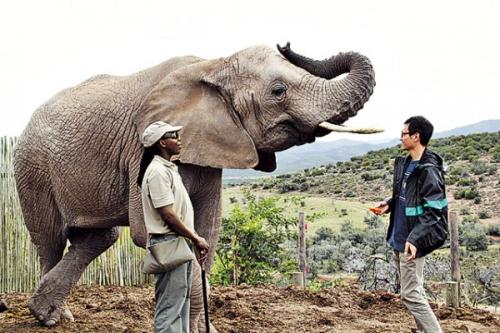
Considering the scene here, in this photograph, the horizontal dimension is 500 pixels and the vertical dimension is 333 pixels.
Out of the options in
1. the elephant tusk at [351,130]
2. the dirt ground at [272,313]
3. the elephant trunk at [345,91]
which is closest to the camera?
the elephant tusk at [351,130]

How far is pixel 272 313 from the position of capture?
25.7 ft

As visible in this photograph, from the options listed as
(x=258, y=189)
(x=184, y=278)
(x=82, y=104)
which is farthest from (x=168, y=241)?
(x=258, y=189)

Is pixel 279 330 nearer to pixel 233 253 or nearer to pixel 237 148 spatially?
pixel 237 148

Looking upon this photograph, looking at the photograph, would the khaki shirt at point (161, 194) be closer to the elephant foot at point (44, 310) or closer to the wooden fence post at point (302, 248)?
the elephant foot at point (44, 310)

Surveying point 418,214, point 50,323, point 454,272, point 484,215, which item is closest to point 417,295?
point 418,214

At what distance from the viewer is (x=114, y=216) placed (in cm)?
659

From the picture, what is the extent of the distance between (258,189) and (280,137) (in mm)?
33066

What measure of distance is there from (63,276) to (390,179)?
29.1 m

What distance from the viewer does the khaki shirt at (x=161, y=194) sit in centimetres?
456

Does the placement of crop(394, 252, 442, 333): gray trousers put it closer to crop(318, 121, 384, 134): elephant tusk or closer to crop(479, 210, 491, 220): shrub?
crop(318, 121, 384, 134): elephant tusk

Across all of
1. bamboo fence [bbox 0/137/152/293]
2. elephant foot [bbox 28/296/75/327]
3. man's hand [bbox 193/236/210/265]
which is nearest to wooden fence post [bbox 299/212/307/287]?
bamboo fence [bbox 0/137/152/293]

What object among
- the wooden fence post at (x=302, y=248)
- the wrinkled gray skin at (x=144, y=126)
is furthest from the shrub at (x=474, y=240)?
the wrinkled gray skin at (x=144, y=126)

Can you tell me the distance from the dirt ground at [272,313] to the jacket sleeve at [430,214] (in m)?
1.93

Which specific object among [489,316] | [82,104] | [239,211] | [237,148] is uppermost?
[82,104]
